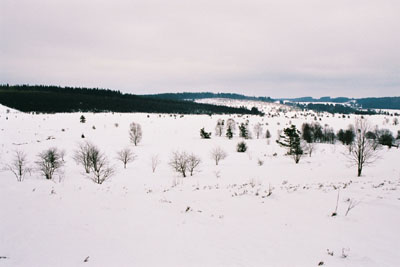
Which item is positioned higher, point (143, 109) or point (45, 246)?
point (143, 109)

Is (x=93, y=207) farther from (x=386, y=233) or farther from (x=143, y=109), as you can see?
(x=143, y=109)

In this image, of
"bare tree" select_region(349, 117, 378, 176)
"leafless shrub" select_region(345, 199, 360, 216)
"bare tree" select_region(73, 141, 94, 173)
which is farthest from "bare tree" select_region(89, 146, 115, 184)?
"bare tree" select_region(349, 117, 378, 176)

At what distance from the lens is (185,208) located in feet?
41.1

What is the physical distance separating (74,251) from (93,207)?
193 inches

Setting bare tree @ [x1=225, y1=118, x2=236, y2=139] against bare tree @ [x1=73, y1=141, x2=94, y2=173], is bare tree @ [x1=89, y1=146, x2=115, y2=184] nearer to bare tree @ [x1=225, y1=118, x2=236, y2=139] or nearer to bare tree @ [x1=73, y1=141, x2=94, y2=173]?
bare tree @ [x1=73, y1=141, x2=94, y2=173]

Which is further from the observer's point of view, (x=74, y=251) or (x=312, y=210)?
(x=312, y=210)

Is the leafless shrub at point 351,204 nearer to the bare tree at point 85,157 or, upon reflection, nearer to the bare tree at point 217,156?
the bare tree at point 85,157

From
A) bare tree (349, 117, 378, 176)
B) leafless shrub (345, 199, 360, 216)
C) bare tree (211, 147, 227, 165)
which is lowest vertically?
bare tree (211, 147, 227, 165)

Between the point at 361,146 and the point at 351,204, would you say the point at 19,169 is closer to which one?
the point at 351,204

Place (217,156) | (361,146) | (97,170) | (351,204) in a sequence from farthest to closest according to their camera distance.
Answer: (217,156) → (361,146) → (97,170) → (351,204)

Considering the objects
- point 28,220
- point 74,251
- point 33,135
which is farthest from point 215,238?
point 33,135

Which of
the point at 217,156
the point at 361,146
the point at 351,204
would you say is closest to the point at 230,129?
the point at 217,156

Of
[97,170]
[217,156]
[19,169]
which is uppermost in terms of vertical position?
[19,169]

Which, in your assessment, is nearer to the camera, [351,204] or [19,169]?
[351,204]
